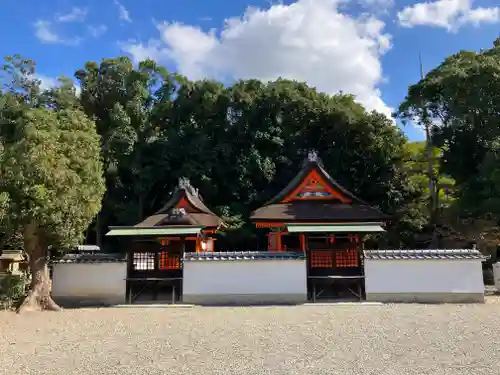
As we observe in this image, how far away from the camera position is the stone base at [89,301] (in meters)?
13.3

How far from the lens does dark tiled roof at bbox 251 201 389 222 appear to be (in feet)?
55.0

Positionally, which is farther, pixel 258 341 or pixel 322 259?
pixel 322 259

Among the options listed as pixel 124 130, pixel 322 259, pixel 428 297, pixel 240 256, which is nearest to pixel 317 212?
pixel 322 259

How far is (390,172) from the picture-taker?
23.0 meters

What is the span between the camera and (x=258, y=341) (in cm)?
781

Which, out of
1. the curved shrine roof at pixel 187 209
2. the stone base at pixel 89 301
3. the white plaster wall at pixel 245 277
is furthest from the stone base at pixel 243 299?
the curved shrine roof at pixel 187 209

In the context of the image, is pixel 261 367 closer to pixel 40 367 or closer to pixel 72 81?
pixel 40 367

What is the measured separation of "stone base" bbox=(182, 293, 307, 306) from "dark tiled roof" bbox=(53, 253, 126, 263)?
2.67 meters

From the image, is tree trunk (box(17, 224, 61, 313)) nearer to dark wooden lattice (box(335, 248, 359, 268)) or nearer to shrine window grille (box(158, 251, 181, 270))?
shrine window grille (box(158, 251, 181, 270))

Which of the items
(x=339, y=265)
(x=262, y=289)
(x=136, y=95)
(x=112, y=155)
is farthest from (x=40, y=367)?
(x=136, y=95)

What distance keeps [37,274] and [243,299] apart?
20.6 feet

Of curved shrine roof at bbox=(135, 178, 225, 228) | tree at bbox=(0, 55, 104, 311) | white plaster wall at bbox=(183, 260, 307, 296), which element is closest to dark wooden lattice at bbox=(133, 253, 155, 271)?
white plaster wall at bbox=(183, 260, 307, 296)

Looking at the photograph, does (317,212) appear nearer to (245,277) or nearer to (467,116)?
(245,277)

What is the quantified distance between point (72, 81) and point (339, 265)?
852 inches
